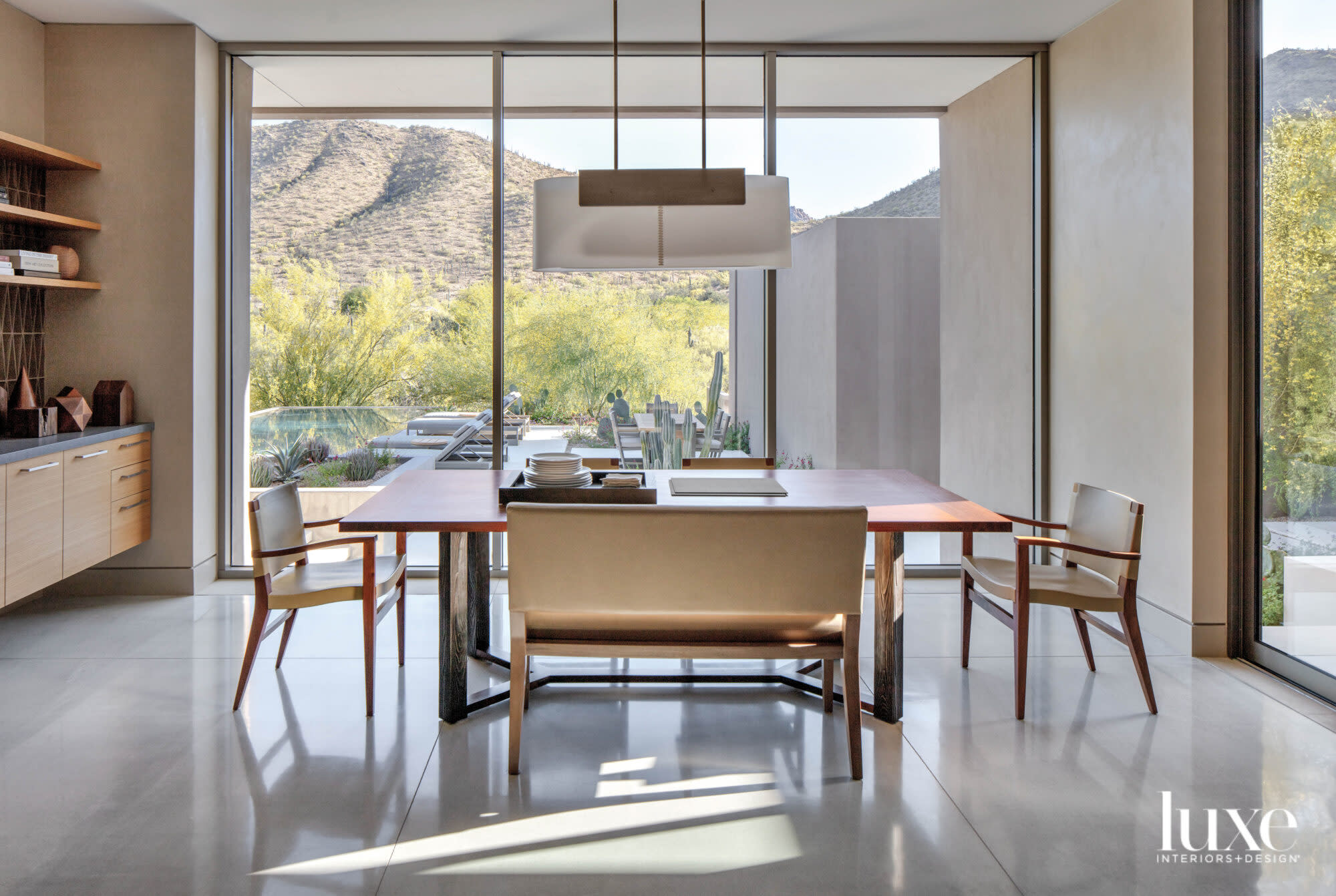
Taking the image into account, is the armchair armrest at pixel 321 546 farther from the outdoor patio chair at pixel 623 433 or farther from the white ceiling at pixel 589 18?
the white ceiling at pixel 589 18

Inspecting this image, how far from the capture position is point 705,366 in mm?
5016

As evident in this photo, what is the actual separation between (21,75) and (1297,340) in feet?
18.6

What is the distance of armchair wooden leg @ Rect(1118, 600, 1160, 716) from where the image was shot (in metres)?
3.05

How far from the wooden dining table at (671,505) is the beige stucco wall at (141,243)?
1.84 m

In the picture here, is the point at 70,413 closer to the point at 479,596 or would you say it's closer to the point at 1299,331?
the point at 479,596

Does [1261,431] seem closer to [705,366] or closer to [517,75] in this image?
[705,366]

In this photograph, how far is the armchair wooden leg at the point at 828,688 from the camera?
3125 mm

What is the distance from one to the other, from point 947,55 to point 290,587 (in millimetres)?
4180

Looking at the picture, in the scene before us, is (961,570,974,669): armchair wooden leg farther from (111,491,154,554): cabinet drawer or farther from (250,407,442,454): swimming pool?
(111,491,154,554): cabinet drawer

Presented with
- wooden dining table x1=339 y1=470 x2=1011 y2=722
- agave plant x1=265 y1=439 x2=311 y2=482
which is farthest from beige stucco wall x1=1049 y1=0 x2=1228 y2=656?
agave plant x1=265 y1=439 x2=311 y2=482

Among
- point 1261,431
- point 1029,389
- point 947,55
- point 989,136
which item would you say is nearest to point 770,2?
point 947,55

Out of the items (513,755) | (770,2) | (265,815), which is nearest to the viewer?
(265,815)

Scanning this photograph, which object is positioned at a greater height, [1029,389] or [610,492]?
[1029,389]

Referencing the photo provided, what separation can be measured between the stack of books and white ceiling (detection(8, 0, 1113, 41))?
3.94ft
